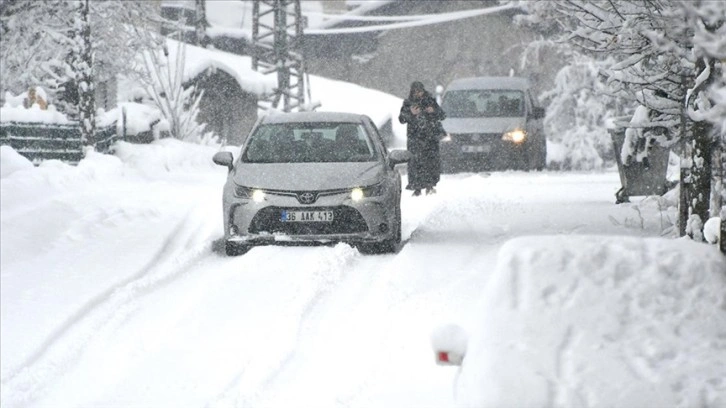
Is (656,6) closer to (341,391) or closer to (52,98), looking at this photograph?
(341,391)

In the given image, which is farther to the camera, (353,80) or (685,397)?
(353,80)

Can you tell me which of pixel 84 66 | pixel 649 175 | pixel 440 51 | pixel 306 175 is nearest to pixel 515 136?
pixel 649 175

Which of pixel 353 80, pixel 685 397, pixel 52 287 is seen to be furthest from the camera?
pixel 353 80

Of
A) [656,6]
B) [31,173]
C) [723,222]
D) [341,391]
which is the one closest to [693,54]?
[656,6]

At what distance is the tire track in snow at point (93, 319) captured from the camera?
8688 millimetres

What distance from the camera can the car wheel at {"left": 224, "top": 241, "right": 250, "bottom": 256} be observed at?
12766mm

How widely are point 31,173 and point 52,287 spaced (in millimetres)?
7143

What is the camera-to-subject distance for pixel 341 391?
7.75 metres

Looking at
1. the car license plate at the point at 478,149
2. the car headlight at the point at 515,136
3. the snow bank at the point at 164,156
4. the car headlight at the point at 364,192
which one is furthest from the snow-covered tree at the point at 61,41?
the car headlight at the point at 364,192

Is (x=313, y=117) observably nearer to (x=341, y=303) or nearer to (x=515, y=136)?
(x=341, y=303)

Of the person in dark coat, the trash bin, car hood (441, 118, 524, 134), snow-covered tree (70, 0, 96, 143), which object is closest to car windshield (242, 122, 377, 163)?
the trash bin

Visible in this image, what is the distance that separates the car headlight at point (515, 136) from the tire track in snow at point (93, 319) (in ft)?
32.2

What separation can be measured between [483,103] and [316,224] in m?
12.9

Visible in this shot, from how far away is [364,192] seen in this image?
495 inches
